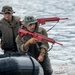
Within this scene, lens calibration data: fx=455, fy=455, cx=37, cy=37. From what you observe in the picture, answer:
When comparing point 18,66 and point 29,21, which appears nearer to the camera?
point 18,66

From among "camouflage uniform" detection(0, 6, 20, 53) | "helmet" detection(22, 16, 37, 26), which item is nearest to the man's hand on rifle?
"helmet" detection(22, 16, 37, 26)

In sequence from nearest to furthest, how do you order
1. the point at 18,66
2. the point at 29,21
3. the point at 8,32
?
1. the point at 18,66
2. the point at 29,21
3. the point at 8,32

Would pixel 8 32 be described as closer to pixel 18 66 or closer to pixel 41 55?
pixel 41 55

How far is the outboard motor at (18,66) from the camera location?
6402 mm

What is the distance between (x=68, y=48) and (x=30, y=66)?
791cm

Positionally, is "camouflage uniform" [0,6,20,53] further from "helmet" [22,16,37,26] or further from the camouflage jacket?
"helmet" [22,16,37,26]

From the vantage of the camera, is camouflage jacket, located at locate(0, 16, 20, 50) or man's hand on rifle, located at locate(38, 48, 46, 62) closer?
man's hand on rifle, located at locate(38, 48, 46, 62)

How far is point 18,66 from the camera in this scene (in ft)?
21.0

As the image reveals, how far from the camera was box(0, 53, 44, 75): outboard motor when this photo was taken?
21.0 feet

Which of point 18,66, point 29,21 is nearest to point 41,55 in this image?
point 29,21

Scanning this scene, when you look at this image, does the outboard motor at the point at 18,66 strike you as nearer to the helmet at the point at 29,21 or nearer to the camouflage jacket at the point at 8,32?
the helmet at the point at 29,21

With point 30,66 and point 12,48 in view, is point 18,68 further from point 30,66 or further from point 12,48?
point 12,48

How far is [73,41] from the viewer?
54.1 feet

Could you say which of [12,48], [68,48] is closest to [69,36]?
[68,48]
